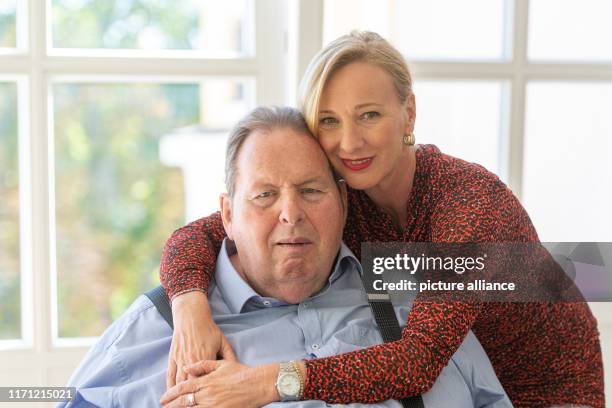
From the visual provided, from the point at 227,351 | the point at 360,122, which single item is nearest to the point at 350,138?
the point at 360,122

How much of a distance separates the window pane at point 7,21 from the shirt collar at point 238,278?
1288 mm

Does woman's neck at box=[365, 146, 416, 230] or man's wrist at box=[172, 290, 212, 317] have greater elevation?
woman's neck at box=[365, 146, 416, 230]

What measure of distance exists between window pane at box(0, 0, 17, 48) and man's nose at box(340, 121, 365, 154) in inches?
54.3

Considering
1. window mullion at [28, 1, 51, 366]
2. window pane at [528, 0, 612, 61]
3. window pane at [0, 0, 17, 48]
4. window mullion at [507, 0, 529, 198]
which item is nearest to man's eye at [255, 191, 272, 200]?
window mullion at [28, 1, 51, 366]

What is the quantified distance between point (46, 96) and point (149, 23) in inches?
39.9

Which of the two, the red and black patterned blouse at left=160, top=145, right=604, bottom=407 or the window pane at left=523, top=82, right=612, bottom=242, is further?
the window pane at left=523, top=82, right=612, bottom=242

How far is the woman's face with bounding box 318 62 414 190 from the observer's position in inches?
63.4

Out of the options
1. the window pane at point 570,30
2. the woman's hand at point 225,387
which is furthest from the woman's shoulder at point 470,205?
the window pane at point 570,30

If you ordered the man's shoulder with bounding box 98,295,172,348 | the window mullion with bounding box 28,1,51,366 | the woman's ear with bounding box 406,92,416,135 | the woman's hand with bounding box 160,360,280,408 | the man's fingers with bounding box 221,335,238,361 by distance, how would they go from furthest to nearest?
the window mullion with bounding box 28,1,51,366, the woman's ear with bounding box 406,92,416,135, the man's shoulder with bounding box 98,295,172,348, the man's fingers with bounding box 221,335,238,361, the woman's hand with bounding box 160,360,280,408

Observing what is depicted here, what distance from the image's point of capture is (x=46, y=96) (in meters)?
2.21

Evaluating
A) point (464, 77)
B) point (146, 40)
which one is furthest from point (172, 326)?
point (146, 40)

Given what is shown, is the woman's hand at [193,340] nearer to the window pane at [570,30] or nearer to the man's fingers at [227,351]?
the man's fingers at [227,351]

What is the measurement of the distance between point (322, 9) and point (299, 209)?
0.92 m

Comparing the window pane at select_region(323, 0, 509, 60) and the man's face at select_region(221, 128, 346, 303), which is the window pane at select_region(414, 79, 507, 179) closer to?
the window pane at select_region(323, 0, 509, 60)
